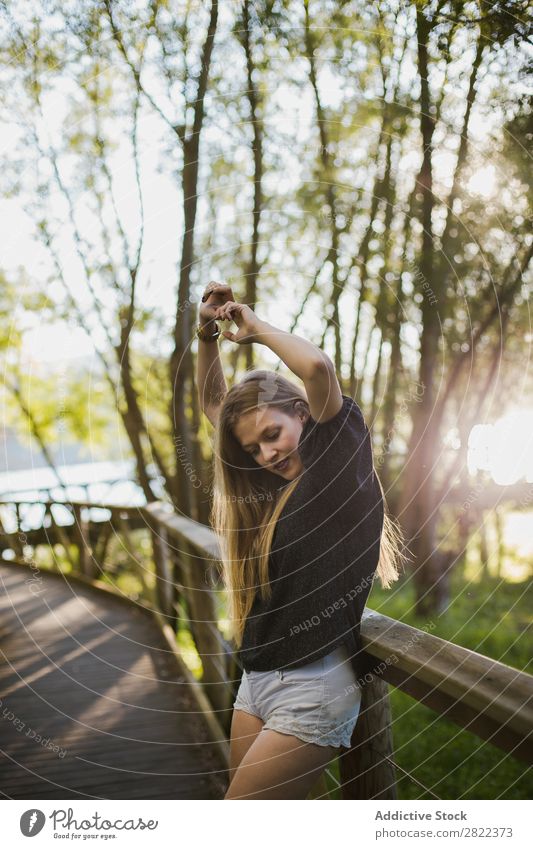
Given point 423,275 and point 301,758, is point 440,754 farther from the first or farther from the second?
point 301,758

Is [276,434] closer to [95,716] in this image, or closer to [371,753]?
[371,753]

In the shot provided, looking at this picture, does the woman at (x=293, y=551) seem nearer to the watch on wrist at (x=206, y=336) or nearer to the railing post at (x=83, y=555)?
the watch on wrist at (x=206, y=336)

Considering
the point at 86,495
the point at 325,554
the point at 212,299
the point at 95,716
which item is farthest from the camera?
the point at 86,495

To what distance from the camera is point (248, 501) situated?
128 cm

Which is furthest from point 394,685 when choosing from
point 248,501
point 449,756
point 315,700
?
point 449,756

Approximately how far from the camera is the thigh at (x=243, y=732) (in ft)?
3.72

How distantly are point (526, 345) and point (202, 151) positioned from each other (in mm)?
1507

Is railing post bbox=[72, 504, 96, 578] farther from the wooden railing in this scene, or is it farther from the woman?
the woman

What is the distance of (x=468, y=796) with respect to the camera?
288cm

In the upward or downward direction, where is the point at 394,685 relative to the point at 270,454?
downward

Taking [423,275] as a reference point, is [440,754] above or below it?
below

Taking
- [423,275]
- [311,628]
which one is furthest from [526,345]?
[311,628]

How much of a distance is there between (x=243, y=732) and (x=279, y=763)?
132 mm

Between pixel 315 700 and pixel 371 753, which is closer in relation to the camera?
pixel 315 700
